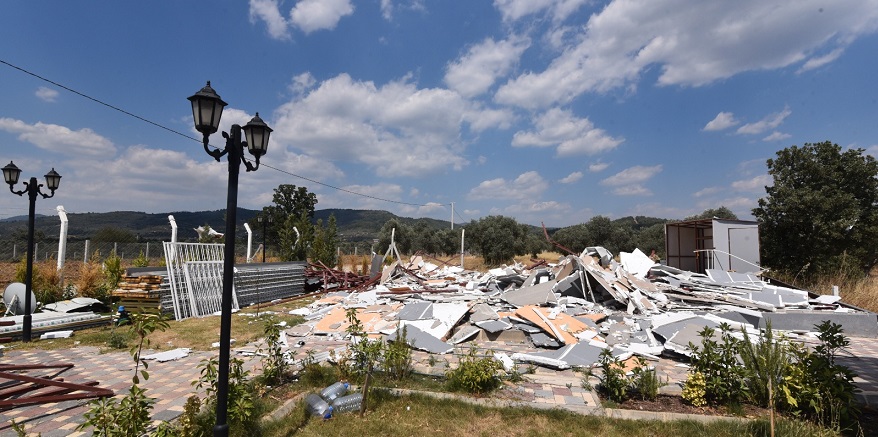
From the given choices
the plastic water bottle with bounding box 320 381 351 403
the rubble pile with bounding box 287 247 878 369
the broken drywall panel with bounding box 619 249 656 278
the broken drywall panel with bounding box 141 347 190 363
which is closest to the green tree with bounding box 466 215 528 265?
the broken drywall panel with bounding box 619 249 656 278

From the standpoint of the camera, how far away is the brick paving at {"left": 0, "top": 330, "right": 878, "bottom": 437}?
13.4 feet

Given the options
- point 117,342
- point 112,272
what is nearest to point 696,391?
point 117,342

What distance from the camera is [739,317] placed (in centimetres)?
823

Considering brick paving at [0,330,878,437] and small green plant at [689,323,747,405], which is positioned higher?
small green plant at [689,323,747,405]

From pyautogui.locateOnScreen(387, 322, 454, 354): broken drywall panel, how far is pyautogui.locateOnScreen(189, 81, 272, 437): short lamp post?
11.6 feet

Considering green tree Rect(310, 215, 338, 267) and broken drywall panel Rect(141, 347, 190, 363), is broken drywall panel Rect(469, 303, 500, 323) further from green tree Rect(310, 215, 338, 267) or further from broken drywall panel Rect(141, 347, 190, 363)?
green tree Rect(310, 215, 338, 267)

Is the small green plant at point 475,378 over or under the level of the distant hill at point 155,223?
under

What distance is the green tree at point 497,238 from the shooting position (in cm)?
3075

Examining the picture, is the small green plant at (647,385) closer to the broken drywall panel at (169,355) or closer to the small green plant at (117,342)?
the broken drywall panel at (169,355)

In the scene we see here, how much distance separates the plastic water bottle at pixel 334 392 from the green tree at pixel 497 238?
82.3 ft

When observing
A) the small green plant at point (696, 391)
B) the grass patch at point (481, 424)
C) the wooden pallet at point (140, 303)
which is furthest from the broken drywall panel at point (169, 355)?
the small green plant at point (696, 391)

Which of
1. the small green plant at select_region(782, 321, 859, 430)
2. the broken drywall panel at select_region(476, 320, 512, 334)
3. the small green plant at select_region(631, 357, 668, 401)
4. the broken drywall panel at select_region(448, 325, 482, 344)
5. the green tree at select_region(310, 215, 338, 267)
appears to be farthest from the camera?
the green tree at select_region(310, 215, 338, 267)

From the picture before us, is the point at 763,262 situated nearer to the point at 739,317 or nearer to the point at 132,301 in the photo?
the point at 739,317

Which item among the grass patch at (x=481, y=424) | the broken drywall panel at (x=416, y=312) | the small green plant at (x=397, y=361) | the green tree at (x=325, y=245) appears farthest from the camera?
the green tree at (x=325, y=245)
